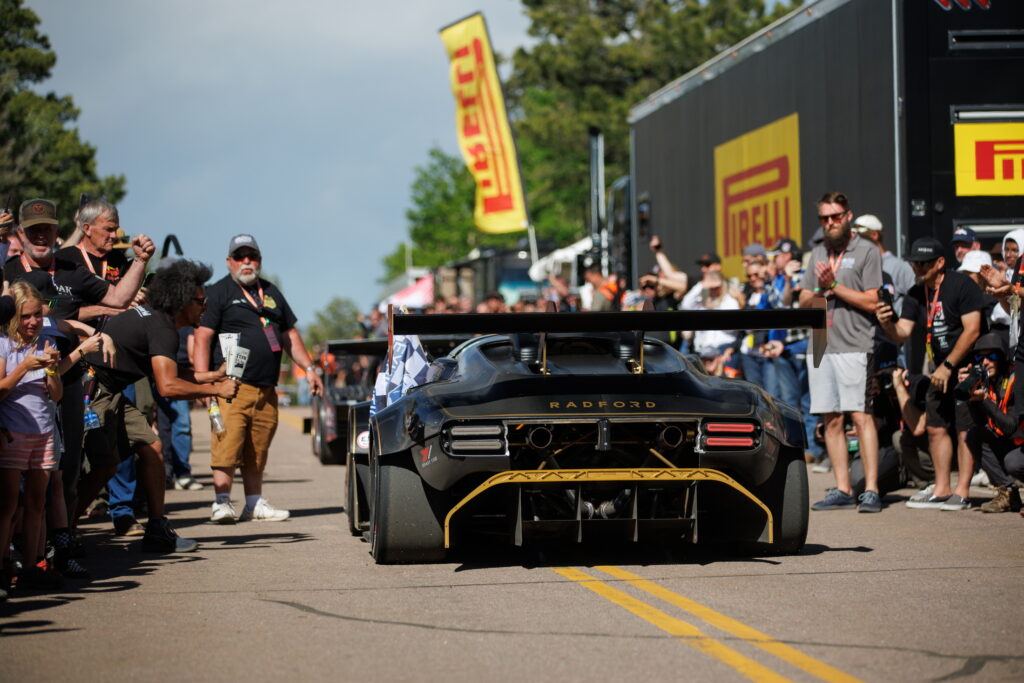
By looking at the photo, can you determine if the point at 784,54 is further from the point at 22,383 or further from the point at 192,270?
the point at 22,383

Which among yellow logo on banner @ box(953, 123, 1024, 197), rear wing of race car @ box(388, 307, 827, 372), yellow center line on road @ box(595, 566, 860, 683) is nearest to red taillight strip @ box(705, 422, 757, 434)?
rear wing of race car @ box(388, 307, 827, 372)

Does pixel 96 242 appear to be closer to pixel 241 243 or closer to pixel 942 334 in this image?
pixel 241 243

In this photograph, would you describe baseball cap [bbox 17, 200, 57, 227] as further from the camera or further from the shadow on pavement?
the camera

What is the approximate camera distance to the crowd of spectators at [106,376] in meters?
7.39

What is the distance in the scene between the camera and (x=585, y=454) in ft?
25.5

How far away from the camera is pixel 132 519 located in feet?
34.3

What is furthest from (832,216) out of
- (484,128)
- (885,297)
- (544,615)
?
(484,128)

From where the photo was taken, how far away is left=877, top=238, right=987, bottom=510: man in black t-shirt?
34.0ft

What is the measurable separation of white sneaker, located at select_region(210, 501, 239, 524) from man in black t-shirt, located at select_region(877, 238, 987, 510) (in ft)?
16.0

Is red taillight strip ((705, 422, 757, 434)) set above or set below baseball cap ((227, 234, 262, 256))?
below

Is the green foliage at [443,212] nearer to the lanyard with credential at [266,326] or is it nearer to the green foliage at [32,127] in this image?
the green foliage at [32,127]

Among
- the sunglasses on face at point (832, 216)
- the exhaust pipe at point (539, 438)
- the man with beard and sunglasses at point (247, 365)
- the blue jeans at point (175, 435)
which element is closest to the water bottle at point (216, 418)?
the man with beard and sunglasses at point (247, 365)

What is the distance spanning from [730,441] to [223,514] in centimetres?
454

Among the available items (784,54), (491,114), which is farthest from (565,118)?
(784,54)
